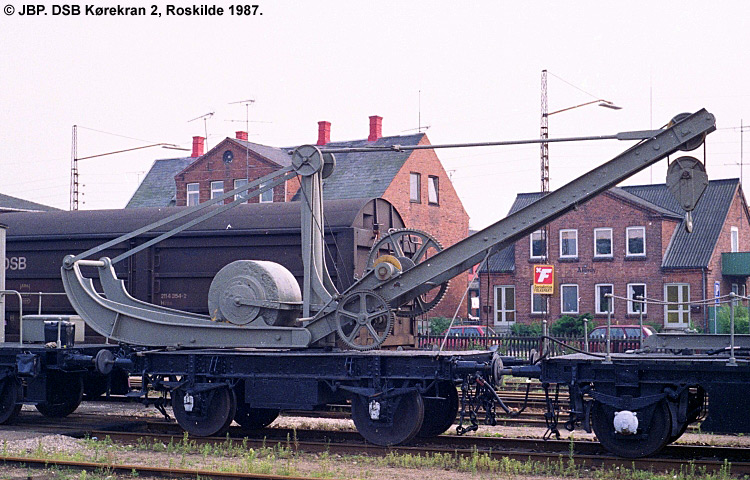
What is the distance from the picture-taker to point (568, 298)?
147 ft

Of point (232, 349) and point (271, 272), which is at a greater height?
point (271, 272)

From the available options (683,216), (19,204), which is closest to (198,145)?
(19,204)

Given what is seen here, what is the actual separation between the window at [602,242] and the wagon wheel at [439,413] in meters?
32.3

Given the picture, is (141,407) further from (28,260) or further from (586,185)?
(586,185)

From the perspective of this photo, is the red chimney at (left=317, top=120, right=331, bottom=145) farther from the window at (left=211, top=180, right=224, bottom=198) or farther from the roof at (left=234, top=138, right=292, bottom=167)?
the window at (left=211, top=180, right=224, bottom=198)

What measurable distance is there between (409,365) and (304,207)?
114 inches

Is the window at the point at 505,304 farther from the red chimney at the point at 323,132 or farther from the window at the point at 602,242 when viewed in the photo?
the red chimney at the point at 323,132

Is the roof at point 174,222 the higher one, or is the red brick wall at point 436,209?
the red brick wall at point 436,209

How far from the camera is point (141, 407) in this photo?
1698 centimetres

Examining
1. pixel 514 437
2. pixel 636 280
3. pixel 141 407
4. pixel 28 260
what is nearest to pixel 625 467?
pixel 514 437

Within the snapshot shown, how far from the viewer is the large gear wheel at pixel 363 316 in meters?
12.4

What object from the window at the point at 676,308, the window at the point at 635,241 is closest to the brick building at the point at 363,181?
the window at the point at 635,241

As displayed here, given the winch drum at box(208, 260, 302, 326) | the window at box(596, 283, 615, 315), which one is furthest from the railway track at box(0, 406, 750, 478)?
the window at box(596, 283, 615, 315)

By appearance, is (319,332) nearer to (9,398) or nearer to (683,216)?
(9,398)
